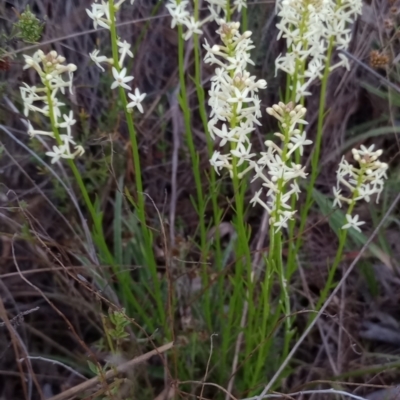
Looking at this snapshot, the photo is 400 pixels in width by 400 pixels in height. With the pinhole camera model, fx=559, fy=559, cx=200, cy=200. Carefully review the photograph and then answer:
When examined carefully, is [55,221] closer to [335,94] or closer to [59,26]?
[59,26]

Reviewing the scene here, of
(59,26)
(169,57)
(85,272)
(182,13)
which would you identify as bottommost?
(85,272)

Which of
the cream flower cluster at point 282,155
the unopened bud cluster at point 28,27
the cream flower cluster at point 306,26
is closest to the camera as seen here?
the cream flower cluster at point 282,155

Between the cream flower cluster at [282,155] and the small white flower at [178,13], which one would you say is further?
the small white flower at [178,13]

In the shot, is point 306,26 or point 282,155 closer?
point 282,155

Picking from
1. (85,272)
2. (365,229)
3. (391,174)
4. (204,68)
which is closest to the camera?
(85,272)

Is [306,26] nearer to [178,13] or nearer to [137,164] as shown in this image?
[178,13]

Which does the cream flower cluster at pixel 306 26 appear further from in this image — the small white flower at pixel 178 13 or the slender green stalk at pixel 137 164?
the slender green stalk at pixel 137 164

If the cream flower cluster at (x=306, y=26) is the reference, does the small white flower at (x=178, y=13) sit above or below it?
above

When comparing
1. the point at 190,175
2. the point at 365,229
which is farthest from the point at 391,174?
the point at 190,175

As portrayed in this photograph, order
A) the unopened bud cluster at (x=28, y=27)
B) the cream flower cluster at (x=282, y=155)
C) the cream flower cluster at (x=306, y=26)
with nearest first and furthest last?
the cream flower cluster at (x=282, y=155)
the cream flower cluster at (x=306, y=26)
the unopened bud cluster at (x=28, y=27)

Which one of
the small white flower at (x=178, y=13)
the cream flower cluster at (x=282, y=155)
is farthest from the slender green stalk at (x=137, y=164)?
the cream flower cluster at (x=282, y=155)

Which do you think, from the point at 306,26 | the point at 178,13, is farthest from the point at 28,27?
the point at 306,26
